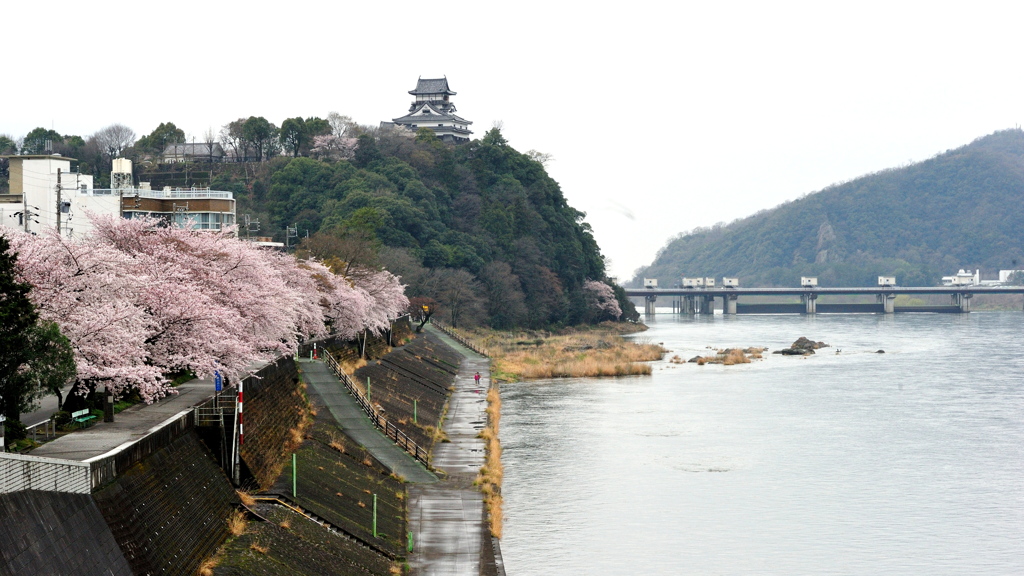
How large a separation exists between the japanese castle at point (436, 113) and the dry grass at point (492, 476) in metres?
115

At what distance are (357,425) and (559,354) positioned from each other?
4821 centimetres

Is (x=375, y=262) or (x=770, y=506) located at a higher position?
(x=375, y=262)

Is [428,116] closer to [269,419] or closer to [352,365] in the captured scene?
[352,365]

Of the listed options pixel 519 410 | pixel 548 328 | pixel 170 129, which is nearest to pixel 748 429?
pixel 519 410

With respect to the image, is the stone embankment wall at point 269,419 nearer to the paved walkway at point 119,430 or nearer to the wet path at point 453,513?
the paved walkway at point 119,430

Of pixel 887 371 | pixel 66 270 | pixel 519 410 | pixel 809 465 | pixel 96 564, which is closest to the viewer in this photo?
pixel 96 564

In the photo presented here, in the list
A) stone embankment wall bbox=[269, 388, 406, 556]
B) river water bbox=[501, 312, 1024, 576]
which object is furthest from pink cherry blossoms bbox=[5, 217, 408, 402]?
river water bbox=[501, 312, 1024, 576]

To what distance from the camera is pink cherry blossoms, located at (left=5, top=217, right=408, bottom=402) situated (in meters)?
21.8

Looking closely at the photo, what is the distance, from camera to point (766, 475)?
121 feet

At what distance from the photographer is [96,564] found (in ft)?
46.9

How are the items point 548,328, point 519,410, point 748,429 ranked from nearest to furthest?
point 748,429, point 519,410, point 548,328

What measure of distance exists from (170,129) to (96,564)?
117 meters

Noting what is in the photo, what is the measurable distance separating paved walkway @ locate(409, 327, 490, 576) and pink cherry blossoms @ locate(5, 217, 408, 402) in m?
6.16

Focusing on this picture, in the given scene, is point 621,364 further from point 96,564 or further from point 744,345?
point 96,564
